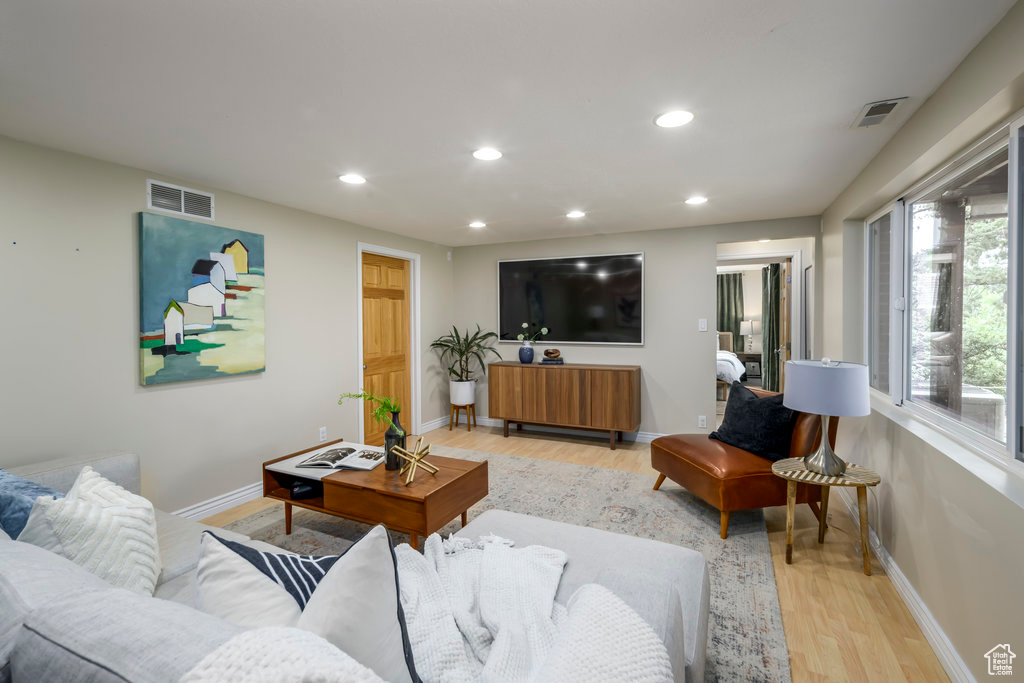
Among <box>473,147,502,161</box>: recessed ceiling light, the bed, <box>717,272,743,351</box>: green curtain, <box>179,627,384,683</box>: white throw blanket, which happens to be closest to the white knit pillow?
<box>179,627,384,683</box>: white throw blanket

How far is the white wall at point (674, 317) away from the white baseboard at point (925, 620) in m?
2.16

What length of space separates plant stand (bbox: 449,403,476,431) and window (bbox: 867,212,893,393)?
381 centimetres

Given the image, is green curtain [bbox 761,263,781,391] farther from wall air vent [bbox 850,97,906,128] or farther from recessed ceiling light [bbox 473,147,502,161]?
recessed ceiling light [bbox 473,147,502,161]

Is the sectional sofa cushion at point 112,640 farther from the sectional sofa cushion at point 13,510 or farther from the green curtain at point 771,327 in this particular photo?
the green curtain at point 771,327

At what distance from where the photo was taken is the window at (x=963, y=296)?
5.80 feet

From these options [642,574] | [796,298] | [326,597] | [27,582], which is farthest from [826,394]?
[796,298]

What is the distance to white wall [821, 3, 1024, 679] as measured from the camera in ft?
4.77

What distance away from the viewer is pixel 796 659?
72.1 inches

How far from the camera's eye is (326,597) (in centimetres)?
82

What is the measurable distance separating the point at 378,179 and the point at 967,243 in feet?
9.96

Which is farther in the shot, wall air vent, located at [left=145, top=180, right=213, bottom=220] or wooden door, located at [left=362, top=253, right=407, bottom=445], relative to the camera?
wooden door, located at [left=362, top=253, right=407, bottom=445]

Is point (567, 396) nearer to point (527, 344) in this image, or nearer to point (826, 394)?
point (527, 344)

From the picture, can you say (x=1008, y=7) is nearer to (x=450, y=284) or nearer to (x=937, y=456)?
(x=937, y=456)

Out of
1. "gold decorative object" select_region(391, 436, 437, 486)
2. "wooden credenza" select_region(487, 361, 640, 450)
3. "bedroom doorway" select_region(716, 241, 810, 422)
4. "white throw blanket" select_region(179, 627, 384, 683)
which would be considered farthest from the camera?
"bedroom doorway" select_region(716, 241, 810, 422)
